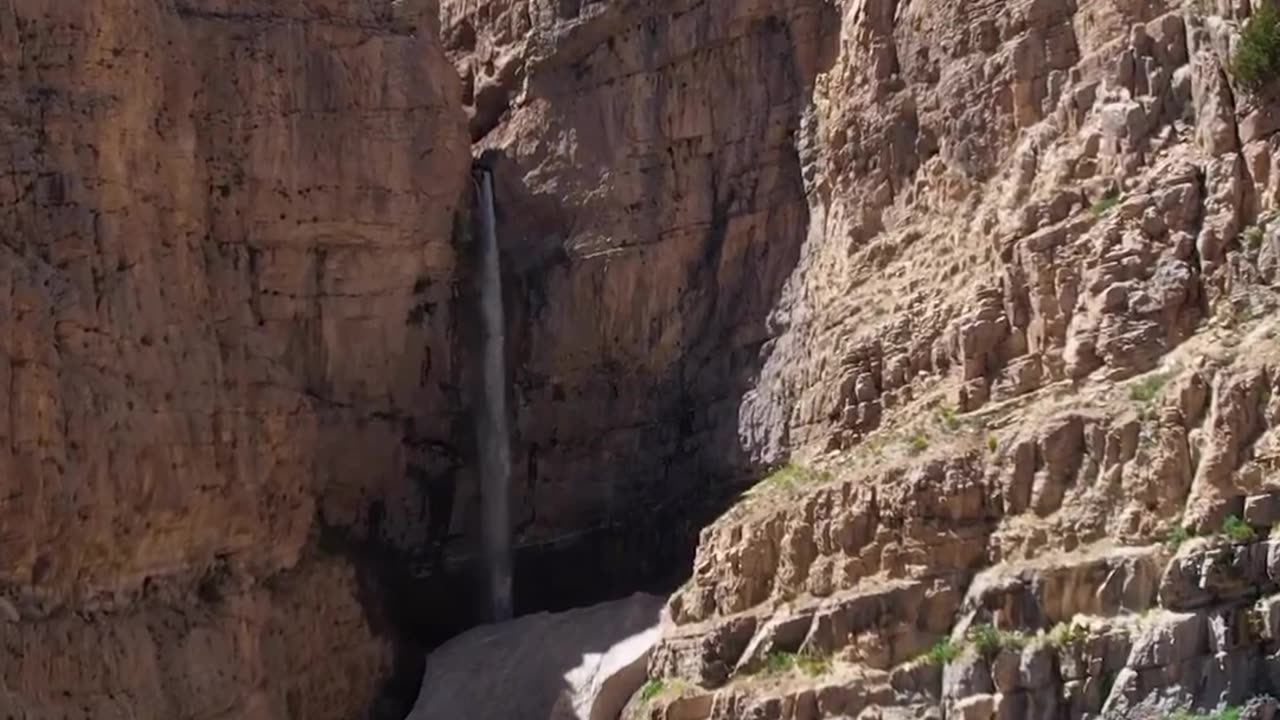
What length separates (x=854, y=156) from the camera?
134 ft

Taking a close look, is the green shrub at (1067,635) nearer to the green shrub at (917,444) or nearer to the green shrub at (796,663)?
the green shrub at (796,663)

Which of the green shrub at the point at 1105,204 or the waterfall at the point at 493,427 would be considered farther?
the waterfall at the point at 493,427

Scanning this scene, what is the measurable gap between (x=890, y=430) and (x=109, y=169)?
14.1m

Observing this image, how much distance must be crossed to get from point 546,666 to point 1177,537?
1431 cm

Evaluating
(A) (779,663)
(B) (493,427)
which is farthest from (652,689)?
(B) (493,427)

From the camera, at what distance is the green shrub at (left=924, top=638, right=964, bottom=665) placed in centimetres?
3259

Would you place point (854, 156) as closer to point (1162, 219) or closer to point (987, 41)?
point (987, 41)

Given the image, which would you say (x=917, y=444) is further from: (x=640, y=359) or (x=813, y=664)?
(x=640, y=359)

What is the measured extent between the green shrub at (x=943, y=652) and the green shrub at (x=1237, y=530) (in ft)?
14.5

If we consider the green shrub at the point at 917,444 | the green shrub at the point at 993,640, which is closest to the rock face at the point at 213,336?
the green shrub at the point at 917,444

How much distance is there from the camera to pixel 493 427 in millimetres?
46094

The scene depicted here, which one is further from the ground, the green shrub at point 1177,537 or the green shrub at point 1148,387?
the green shrub at point 1148,387

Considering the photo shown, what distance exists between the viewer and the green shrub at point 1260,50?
104 ft

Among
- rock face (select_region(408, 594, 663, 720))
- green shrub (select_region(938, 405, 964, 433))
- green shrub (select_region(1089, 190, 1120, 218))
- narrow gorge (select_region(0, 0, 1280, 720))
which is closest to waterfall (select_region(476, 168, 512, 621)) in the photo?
narrow gorge (select_region(0, 0, 1280, 720))
